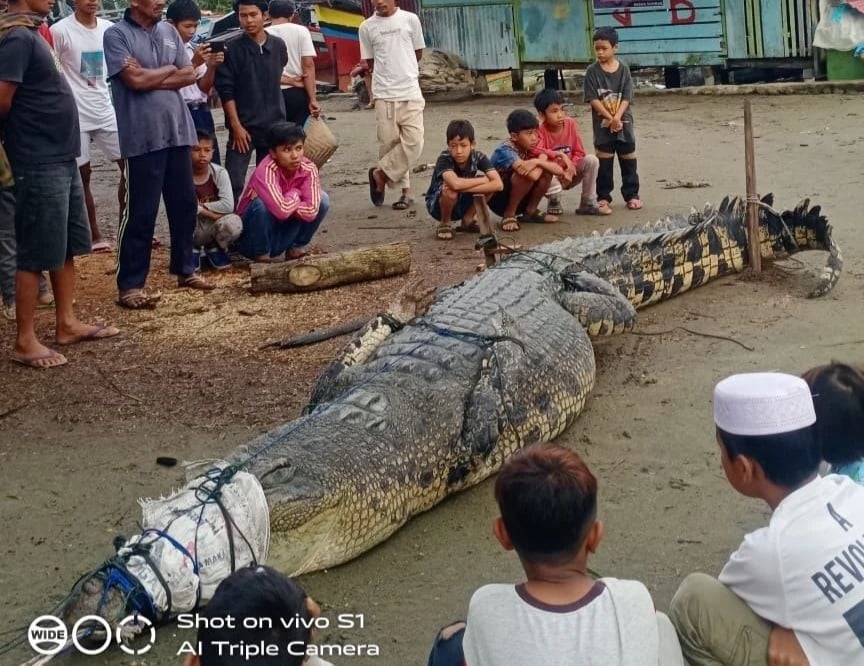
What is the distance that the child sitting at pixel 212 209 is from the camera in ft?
23.5

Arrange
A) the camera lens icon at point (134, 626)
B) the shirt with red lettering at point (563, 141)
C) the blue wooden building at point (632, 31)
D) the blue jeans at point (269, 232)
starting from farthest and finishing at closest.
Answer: the blue wooden building at point (632, 31), the shirt with red lettering at point (563, 141), the blue jeans at point (269, 232), the camera lens icon at point (134, 626)

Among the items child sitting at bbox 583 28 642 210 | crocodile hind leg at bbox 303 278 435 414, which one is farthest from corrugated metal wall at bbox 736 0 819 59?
crocodile hind leg at bbox 303 278 435 414

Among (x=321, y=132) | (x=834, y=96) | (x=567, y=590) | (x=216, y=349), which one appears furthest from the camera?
(x=834, y=96)

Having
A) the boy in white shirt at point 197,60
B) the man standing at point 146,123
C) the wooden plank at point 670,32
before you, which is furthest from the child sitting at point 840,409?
the wooden plank at point 670,32

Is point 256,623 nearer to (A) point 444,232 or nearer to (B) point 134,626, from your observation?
(B) point 134,626

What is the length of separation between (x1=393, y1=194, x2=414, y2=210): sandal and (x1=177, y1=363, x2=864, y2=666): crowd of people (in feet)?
21.9

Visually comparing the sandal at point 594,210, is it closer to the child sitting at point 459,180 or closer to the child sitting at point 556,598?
the child sitting at point 459,180

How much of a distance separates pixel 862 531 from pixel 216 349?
4.00 metres

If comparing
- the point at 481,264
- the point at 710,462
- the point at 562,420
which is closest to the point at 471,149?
the point at 481,264

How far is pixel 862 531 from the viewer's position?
235 cm

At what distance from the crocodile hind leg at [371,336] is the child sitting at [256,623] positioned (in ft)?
7.17

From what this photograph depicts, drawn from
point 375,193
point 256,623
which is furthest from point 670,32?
point 256,623

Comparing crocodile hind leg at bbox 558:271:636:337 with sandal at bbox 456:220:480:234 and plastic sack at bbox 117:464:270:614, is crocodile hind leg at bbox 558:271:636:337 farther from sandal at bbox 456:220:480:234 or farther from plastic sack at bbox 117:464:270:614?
plastic sack at bbox 117:464:270:614

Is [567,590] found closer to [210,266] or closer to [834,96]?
[210,266]
